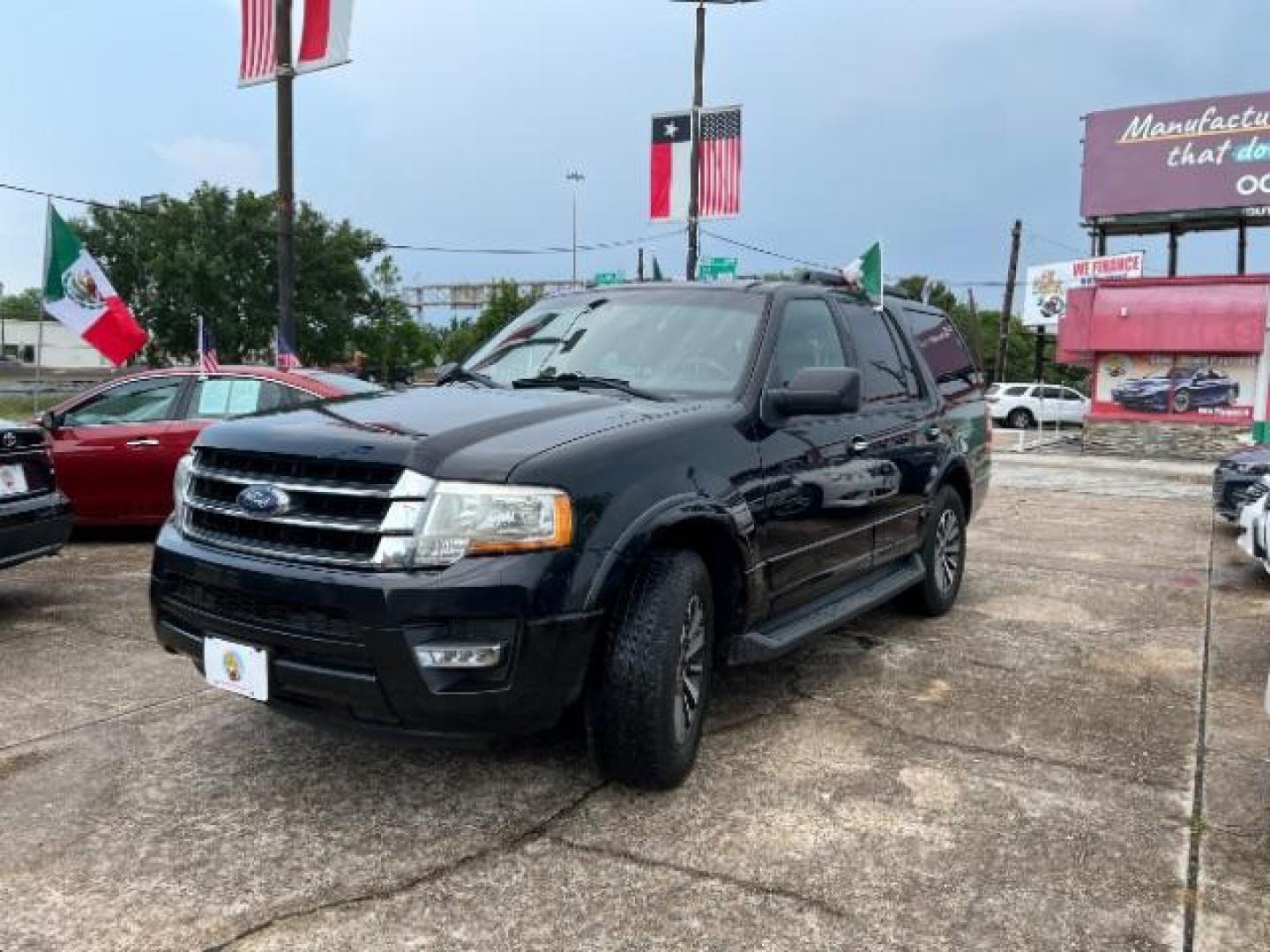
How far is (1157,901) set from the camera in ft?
9.24

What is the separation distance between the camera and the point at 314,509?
308 cm

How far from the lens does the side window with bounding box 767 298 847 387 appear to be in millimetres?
4207

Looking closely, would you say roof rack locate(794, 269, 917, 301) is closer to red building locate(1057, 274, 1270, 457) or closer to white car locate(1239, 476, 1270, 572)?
white car locate(1239, 476, 1270, 572)

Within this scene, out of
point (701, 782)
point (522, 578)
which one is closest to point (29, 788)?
point (522, 578)

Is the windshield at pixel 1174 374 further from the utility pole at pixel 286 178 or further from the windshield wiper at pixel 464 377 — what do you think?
the windshield wiper at pixel 464 377

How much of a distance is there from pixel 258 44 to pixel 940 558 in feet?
36.5

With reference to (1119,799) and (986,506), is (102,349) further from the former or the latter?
(1119,799)

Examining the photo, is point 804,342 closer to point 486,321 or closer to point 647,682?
point 647,682

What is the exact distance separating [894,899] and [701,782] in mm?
867

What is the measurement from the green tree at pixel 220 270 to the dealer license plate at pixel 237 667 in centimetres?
3798

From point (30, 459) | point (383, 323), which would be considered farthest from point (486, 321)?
point (30, 459)

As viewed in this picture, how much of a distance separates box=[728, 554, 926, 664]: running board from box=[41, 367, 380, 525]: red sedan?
4303mm

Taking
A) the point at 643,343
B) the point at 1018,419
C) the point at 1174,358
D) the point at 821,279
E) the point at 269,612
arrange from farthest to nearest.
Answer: the point at 1018,419 → the point at 1174,358 → the point at 821,279 → the point at 643,343 → the point at 269,612

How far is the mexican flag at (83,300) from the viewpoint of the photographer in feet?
39.6
